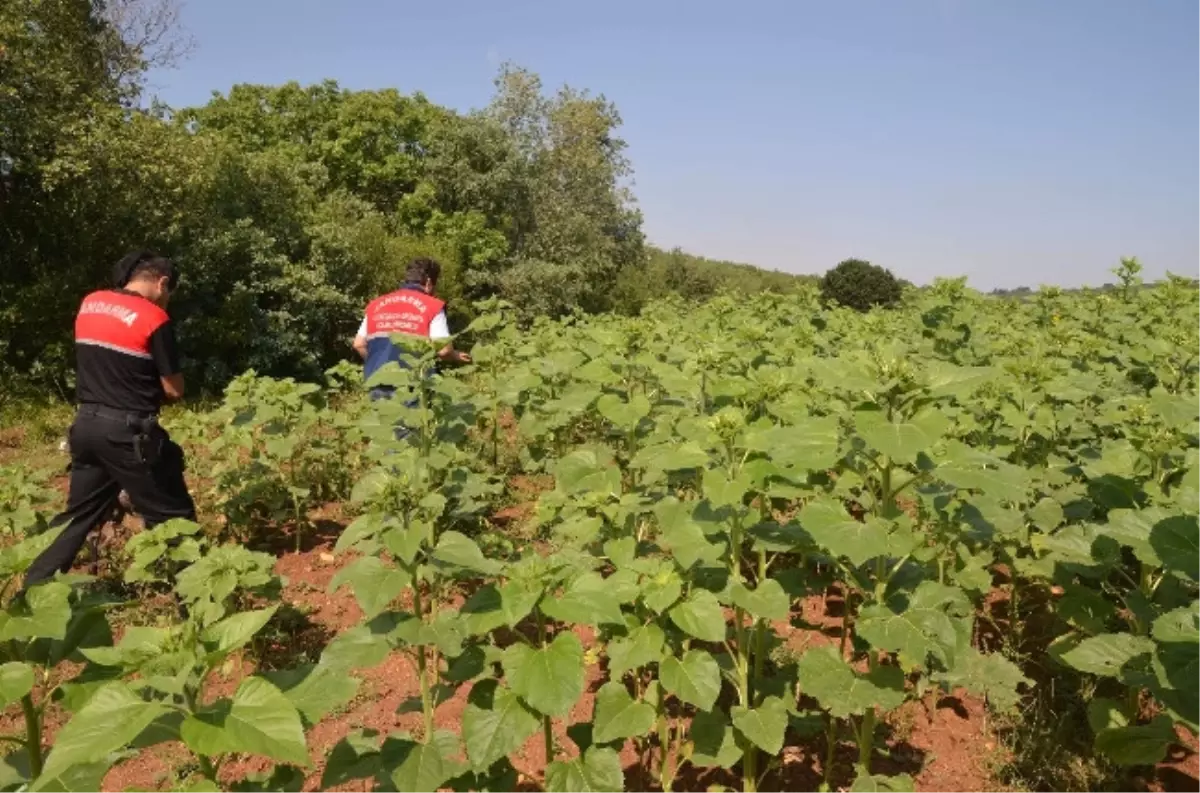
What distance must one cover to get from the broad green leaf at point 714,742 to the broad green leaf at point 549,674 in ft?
2.62

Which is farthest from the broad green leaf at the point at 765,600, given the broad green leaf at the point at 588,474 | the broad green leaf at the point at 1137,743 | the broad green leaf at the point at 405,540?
the broad green leaf at the point at 1137,743

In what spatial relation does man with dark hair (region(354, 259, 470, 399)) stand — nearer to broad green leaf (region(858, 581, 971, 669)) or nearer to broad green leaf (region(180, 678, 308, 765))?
broad green leaf (region(858, 581, 971, 669))

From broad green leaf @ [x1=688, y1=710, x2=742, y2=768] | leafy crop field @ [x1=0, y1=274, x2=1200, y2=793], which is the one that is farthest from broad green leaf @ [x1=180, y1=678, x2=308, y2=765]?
broad green leaf @ [x1=688, y1=710, x2=742, y2=768]

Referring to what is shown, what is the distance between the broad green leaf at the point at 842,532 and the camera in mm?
Result: 2027

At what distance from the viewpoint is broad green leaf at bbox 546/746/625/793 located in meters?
2.19

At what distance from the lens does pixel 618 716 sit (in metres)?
2.34

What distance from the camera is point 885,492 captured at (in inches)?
93.8

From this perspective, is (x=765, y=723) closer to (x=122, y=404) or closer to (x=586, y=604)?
(x=586, y=604)

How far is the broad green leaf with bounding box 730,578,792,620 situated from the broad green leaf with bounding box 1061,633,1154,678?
1.18 meters

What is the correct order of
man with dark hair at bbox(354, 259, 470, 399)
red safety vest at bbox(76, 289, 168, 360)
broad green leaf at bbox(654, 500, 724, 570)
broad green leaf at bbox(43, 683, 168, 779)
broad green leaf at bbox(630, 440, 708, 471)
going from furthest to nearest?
man with dark hair at bbox(354, 259, 470, 399) → red safety vest at bbox(76, 289, 168, 360) → broad green leaf at bbox(630, 440, 708, 471) → broad green leaf at bbox(654, 500, 724, 570) → broad green leaf at bbox(43, 683, 168, 779)

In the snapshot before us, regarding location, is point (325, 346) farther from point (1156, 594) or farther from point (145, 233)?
point (1156, 594)

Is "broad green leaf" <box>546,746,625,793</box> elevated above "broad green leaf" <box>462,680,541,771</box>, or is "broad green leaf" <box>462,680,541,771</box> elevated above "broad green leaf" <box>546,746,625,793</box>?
"broad green leaf" <box>462,680,541,771</box>

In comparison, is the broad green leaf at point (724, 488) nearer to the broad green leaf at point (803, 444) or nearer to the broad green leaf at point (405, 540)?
the broad green leaf at point (803, 444)

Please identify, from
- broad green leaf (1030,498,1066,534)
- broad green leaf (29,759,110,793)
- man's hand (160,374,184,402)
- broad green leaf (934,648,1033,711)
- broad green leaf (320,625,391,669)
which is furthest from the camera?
man's hand (160,374,184,402)
